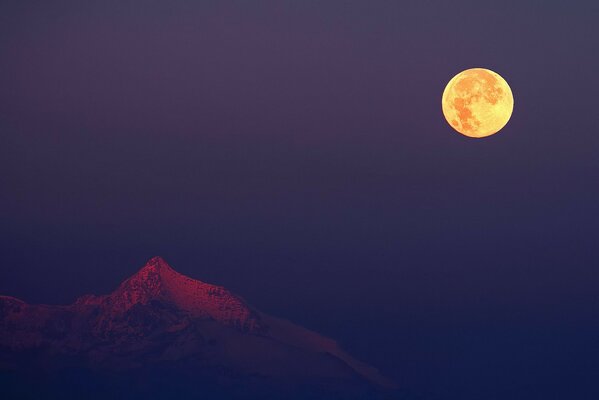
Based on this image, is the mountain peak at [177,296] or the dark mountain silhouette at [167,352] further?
the mountain peak at [177,296]

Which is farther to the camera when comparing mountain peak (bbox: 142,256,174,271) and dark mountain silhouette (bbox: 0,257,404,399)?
mountain peak (bbox: 142,256,174,271)

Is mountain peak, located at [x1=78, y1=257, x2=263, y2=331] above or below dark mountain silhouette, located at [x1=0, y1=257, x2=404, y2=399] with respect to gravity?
above

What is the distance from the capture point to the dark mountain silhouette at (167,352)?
124438 mm

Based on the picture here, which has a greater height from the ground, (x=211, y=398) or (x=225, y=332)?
(x=225, y=332)

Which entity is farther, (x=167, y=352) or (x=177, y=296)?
(x=177, y=296)

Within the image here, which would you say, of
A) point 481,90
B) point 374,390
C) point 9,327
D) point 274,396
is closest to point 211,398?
point 274,396

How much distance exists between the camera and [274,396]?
133875mm

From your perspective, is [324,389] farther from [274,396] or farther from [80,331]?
[80,331]

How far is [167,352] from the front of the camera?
5758 inches

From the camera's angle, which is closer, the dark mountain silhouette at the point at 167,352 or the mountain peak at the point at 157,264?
the dark mountain silhouette at the point at 167,352

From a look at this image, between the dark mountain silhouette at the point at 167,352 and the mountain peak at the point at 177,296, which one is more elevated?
the mountain peak at the point at 177,296

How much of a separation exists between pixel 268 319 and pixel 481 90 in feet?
419

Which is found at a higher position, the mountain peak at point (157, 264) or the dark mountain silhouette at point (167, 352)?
the mountain peak at point (157, 264)

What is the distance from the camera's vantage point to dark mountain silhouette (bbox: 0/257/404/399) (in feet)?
408
